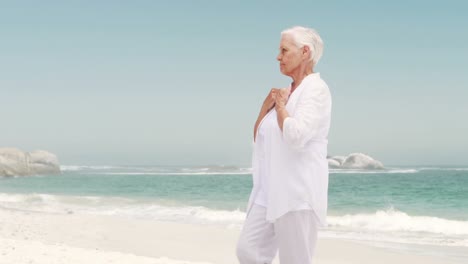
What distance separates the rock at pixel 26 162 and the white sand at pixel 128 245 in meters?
36.6

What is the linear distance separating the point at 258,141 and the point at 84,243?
766 cm

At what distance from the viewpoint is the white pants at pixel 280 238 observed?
2578mm

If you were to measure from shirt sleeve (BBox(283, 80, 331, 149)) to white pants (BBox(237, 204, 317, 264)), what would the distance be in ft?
1.08

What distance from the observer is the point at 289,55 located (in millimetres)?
2637

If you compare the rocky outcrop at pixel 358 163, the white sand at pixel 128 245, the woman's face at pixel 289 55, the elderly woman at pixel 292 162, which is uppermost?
the woman's face at pixel 289 55

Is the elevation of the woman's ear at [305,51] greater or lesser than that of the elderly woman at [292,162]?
greater

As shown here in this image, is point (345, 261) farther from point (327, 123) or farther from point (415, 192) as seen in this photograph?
point (415, 192)

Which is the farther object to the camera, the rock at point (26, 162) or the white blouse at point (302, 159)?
the rock at point (26, 162)

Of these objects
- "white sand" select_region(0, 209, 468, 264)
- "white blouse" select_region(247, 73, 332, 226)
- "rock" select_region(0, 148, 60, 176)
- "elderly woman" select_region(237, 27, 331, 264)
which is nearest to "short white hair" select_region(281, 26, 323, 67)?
"elderly woman" select_region(237, 27, 331, 264)

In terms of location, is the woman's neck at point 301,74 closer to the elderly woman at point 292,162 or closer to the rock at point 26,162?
the elderly woman at point 292,162

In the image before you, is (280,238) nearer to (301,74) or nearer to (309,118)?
(309,118)

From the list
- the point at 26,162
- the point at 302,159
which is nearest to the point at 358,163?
the point at 26,162

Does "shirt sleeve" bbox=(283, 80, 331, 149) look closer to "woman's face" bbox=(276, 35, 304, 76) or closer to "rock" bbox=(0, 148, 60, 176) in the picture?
"woman's face" bbox=(276, 35, 304, 76)

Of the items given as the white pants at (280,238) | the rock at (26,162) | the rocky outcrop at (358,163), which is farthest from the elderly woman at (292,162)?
the rocky outcrop at (358,163)
